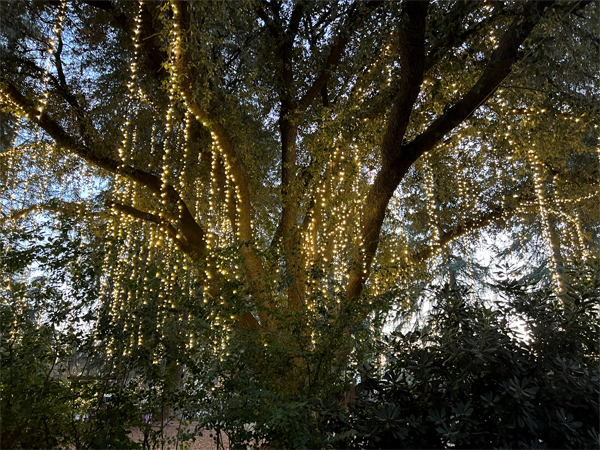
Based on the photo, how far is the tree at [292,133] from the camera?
10.6 ft

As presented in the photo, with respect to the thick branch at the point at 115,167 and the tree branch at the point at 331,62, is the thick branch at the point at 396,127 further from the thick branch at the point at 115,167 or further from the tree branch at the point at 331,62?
the thick branch at the point at 115,167

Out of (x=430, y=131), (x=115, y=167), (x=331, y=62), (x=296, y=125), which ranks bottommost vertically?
(x=430, y=131)

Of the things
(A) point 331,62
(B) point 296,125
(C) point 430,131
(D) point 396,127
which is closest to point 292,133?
(B) point 296,125

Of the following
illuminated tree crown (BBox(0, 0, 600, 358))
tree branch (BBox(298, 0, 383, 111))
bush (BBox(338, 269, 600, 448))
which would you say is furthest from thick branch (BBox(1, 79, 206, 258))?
bush (BBox(338, 269, 600, 448))

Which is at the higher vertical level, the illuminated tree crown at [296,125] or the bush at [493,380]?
the illuminated tree crown at [296,125]

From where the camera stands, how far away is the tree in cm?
323

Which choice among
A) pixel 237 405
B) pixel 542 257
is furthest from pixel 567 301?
pixel 542 257

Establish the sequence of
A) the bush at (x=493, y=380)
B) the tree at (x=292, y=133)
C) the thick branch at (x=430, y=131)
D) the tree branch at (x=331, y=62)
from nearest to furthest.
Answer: the bush at (x=493, y=380), the thick branch at (x=430, y=131), the tree at (x=292, y=133), the tree branch at (x=331, y=62)

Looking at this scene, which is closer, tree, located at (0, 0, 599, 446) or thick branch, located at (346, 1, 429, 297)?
thick branch, located at (346, 1, 429, 297)

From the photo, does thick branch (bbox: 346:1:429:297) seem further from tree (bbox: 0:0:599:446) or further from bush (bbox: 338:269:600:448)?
bush (bbox: 338:269:600:448)

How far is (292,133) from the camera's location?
207 inches

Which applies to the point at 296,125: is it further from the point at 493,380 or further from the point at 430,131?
the point at 493,380

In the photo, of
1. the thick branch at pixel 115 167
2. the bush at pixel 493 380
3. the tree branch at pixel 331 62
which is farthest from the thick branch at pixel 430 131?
the thick branch at pixel 115 167

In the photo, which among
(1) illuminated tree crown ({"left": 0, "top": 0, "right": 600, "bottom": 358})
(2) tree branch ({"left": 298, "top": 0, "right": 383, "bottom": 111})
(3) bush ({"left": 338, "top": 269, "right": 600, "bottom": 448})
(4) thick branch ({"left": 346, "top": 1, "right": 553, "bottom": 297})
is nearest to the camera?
(3) bush ({"left": 338, "top": 269, "right": 600, "bottom": 448})
